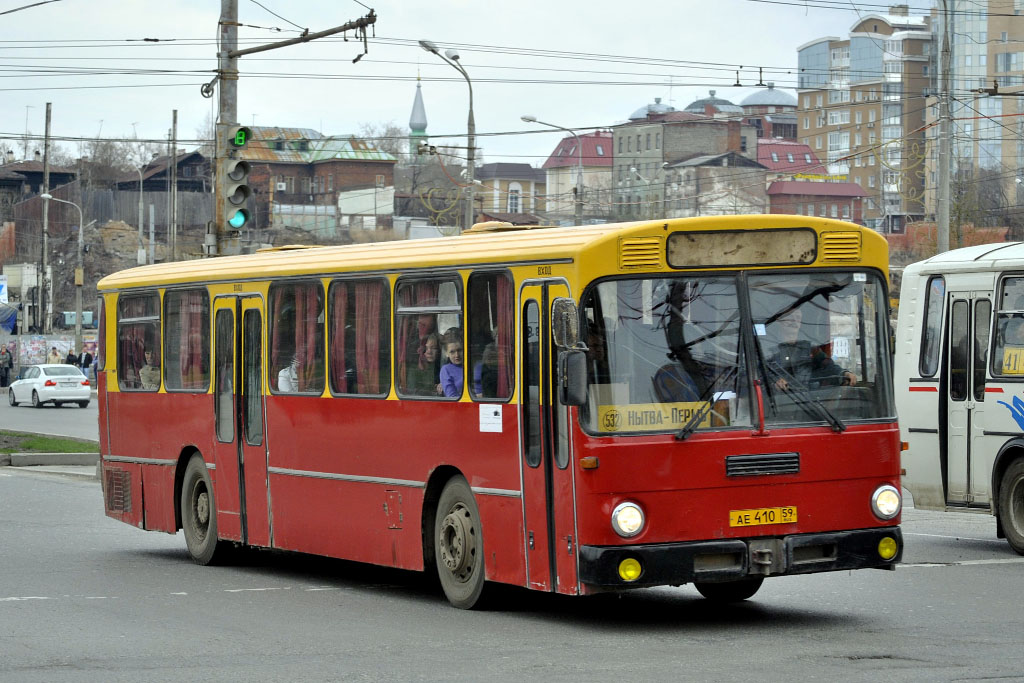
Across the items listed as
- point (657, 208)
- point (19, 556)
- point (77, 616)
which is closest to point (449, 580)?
point (77, 616)

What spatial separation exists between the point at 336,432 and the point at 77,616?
2.59m

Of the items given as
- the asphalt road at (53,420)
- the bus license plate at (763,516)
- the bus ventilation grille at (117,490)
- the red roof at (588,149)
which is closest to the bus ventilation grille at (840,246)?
the bus license plate at (763,516)

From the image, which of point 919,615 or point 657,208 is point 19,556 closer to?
point 919,615

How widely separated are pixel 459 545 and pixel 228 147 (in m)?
11.1

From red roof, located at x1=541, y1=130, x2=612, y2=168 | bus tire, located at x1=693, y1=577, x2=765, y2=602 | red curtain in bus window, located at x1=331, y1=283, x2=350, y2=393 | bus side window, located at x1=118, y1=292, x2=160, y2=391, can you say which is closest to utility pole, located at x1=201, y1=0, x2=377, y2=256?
bus side window, located at x1=118, y1=292, x2=160, y2=391

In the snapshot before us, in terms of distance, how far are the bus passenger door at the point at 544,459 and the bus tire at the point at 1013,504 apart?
21.2 ft

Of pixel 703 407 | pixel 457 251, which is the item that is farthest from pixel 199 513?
pixel 703 407

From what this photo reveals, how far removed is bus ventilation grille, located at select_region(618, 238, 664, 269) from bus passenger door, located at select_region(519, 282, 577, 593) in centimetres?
41

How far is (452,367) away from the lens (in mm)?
11000

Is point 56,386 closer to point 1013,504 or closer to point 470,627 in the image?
point 1013,504

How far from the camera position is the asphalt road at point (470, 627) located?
825 cm

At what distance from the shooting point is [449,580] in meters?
11.0

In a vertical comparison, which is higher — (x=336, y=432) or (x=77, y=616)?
(x=336, y=432)

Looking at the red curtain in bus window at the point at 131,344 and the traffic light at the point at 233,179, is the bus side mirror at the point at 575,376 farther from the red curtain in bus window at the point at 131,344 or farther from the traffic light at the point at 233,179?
the traffic light at the point at 233,179
